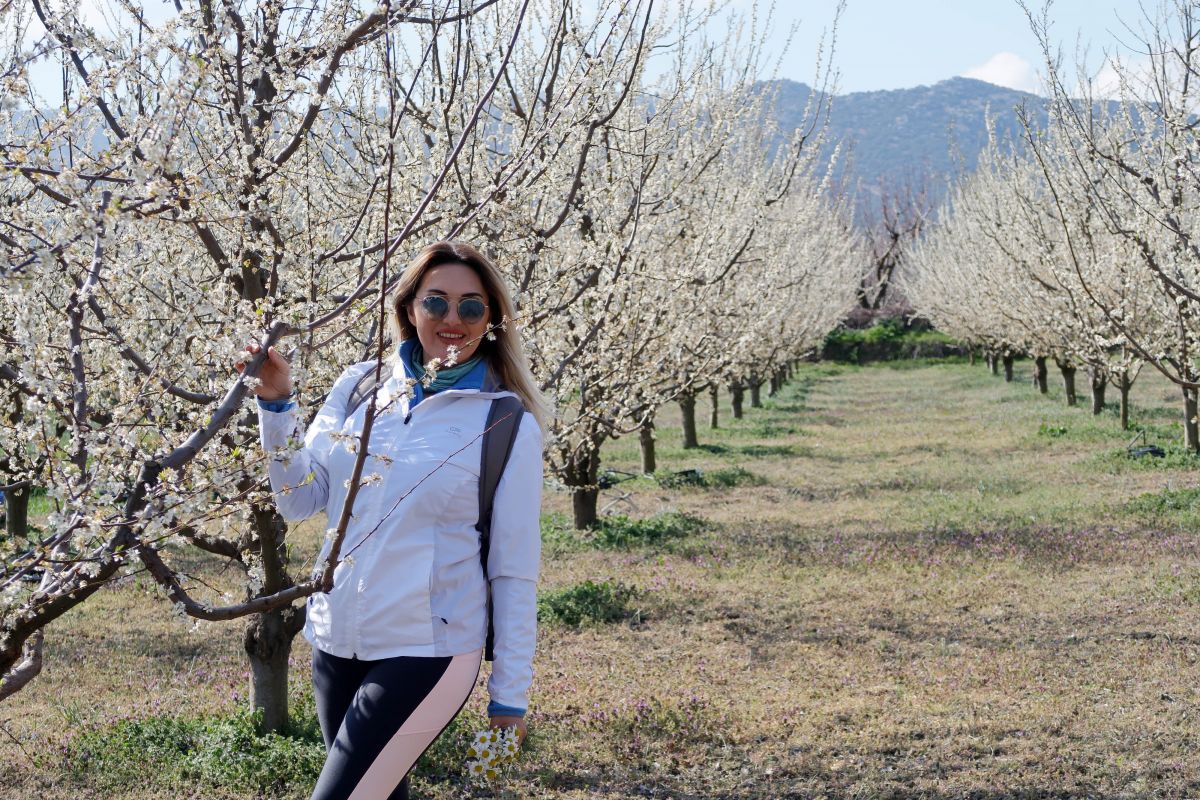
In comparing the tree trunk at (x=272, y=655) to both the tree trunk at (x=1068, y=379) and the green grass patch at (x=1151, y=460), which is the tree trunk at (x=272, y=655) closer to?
the green grass patch at (x=1151, y=460)

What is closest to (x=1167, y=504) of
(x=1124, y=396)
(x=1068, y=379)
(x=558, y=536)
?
(x=558, y=536)

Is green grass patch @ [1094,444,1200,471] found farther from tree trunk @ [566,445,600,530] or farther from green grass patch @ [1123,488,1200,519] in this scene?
tree trunk @ [566,445,600,530]

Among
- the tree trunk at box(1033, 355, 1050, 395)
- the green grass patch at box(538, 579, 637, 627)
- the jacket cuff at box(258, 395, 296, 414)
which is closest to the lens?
the jacket cuff at box(258, 395, 296, 414)

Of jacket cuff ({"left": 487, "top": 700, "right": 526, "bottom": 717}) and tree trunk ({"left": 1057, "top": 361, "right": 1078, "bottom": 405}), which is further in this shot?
tree trunk ({"left": 1057, "top": 361, "right": 1078, "bottom": 405})

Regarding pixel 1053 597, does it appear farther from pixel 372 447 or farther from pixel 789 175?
pixel 372 447

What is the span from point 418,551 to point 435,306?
2.02 ft

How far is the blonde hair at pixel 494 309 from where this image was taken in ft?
9.03

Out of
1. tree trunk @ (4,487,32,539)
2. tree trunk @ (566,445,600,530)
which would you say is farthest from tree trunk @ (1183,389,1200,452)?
tree trunk @ (4,487,32,539)

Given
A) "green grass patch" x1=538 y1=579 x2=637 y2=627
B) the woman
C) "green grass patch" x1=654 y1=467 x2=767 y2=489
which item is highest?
the woman

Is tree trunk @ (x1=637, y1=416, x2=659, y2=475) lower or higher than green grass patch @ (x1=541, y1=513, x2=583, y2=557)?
higher

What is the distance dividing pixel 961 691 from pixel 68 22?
523 centimetres

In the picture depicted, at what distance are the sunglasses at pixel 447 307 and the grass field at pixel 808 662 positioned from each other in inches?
48.1

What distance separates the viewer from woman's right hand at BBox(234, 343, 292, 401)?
2.33 m

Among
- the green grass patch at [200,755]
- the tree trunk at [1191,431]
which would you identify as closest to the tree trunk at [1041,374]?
the tree trunk at [1191,431]
